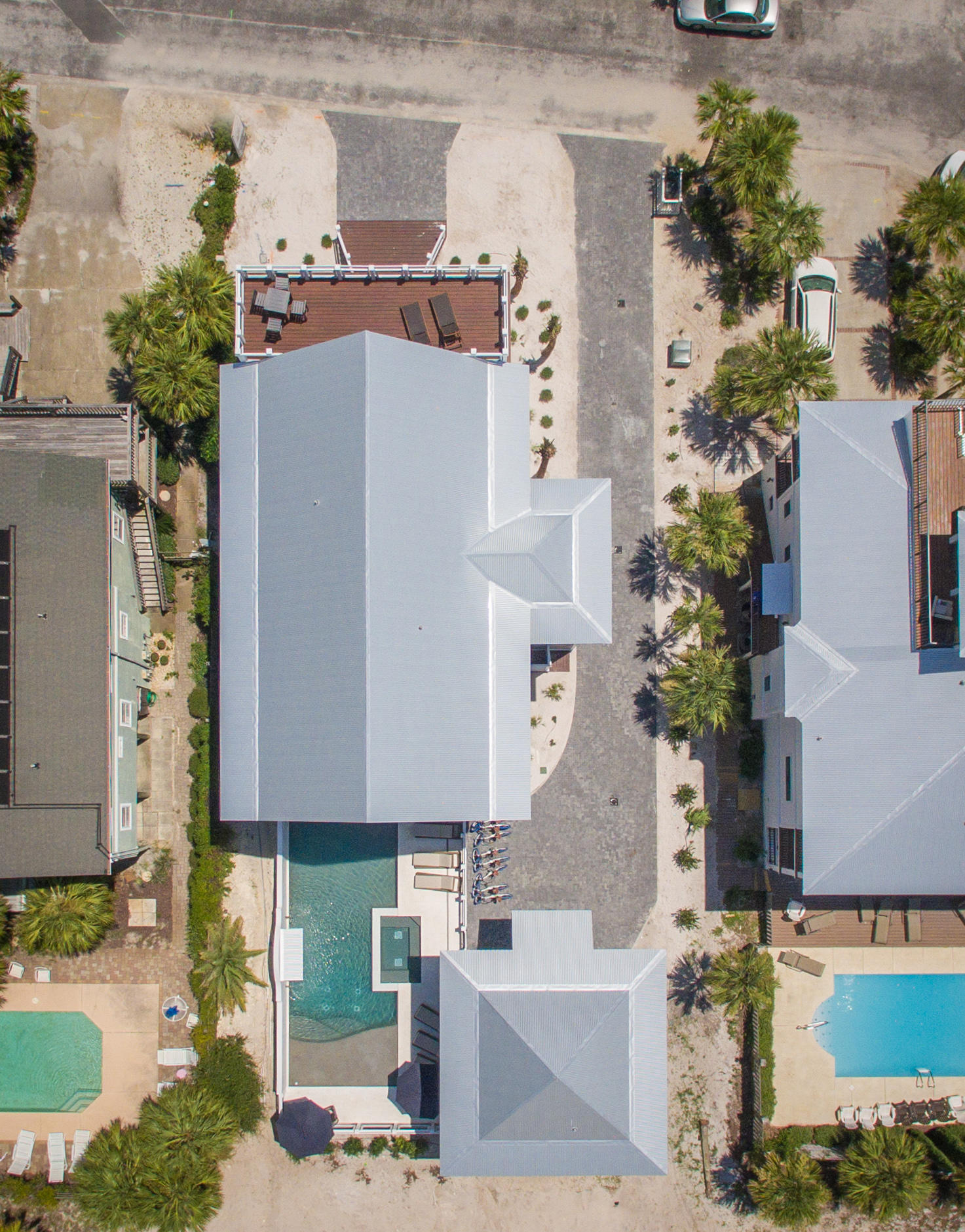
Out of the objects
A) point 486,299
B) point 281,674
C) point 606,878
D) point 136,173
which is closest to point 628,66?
point 486,299

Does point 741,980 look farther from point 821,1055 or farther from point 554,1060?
point 554,1060

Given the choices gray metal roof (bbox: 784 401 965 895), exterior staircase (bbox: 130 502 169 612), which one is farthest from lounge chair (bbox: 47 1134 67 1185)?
gray metal roof (bbox: 784 401 965 895)

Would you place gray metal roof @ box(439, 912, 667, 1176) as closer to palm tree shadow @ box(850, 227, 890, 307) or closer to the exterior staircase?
the exterior staircase

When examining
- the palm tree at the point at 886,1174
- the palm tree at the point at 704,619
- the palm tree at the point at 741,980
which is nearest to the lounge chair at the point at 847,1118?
the palm tree at the point at 886,1174

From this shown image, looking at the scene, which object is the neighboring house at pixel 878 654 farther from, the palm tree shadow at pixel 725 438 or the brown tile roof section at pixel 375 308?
the brown tile roof section at pixel 375 308

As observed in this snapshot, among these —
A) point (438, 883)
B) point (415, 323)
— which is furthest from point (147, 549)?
point (438, 883)
